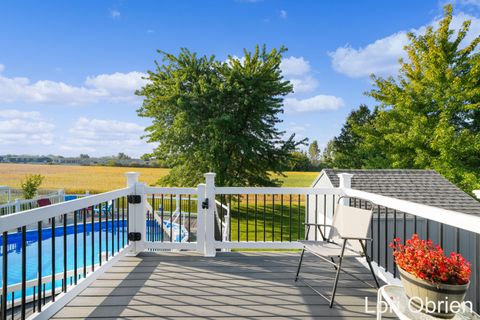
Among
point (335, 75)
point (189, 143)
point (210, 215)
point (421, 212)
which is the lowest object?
point (210, 215)

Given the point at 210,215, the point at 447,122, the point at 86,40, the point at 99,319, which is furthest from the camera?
the point at 86,40

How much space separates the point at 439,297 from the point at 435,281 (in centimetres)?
8

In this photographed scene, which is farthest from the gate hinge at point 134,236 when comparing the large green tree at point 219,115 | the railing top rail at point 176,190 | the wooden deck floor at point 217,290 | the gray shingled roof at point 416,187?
the large green tree at point 219,115

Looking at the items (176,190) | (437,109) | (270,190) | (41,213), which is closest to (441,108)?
(437,109)

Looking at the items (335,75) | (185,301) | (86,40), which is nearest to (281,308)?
(185,301)

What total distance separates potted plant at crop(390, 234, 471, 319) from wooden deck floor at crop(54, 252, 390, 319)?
2.80ft

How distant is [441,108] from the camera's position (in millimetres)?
12344

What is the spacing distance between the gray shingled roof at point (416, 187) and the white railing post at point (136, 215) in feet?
24.1

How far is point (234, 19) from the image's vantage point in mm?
14172

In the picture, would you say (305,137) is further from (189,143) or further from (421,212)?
(421,212)

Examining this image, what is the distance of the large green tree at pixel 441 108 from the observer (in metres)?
11.9

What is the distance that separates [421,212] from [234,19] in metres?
13.8

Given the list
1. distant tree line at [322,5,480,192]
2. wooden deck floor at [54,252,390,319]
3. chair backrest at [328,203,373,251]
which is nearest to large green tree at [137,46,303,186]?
distant tree line at [322,5,480,192]

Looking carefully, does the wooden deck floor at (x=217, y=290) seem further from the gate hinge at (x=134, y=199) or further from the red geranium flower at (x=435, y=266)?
the red geranium flower at (x=435, y=266)
